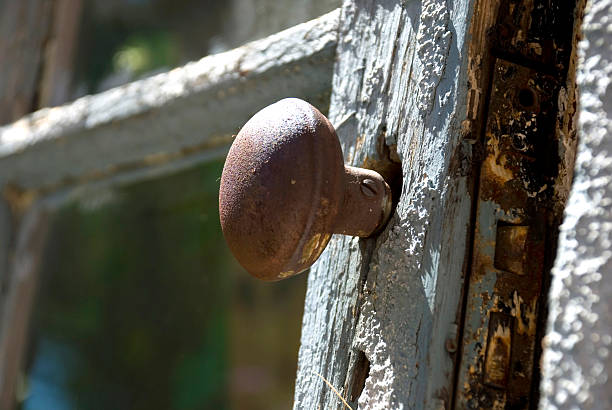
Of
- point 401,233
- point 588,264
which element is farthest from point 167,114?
point 588,264

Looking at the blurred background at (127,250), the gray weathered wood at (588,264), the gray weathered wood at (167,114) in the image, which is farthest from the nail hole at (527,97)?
the blurred background at (127,250)

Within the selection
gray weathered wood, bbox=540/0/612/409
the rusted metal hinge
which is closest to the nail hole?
the rusted metal hinge

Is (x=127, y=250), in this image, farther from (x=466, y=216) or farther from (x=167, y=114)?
(x=466, y=216)

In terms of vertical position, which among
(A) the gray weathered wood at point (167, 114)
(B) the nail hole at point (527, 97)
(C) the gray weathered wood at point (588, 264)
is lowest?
(C) the gray weathered wood at point (588, 264)

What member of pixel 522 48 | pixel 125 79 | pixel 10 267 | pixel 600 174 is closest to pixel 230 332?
pixel 10 267

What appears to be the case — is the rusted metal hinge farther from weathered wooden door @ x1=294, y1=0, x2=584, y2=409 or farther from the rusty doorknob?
the rusty doorknob

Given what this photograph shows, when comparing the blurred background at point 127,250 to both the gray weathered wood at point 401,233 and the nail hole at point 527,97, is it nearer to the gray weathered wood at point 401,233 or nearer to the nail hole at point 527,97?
the gray weathered wood at point 401,233
